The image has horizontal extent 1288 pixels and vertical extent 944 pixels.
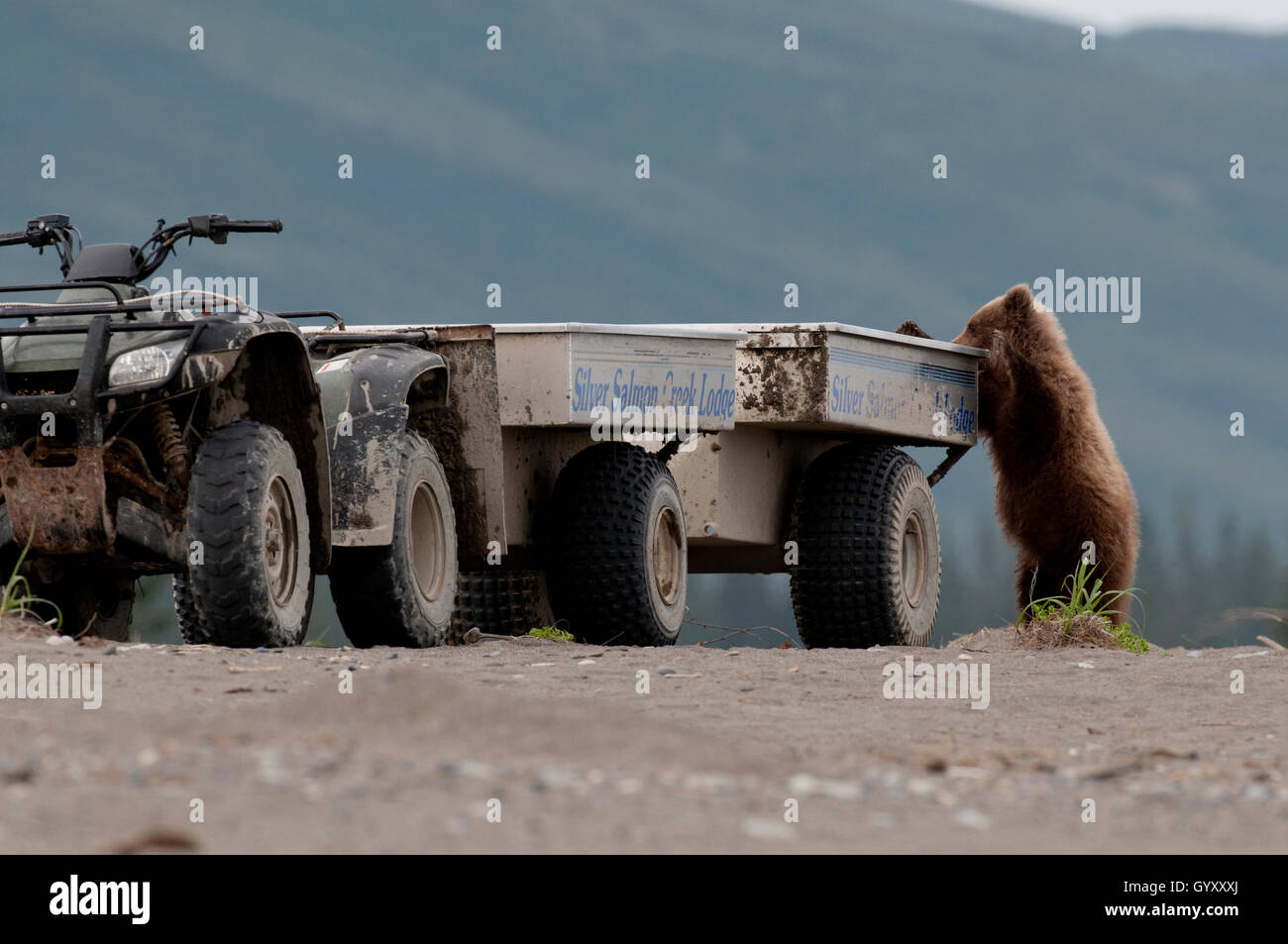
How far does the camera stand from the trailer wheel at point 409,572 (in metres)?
7.06

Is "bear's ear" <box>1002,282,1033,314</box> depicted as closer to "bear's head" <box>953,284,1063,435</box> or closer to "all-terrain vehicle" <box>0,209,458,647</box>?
"bear's head" <box>953,284,1063,435</box>

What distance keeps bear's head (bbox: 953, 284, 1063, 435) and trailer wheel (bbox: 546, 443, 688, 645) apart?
116 inches

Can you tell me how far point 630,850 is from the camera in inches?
115

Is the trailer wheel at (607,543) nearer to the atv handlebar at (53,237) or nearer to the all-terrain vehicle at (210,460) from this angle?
the all-terrain vehicle at (210,460)

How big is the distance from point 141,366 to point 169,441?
37 centimetres

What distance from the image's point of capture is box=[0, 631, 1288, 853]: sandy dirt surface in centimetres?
305

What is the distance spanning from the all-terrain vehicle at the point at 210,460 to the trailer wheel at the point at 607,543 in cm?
76

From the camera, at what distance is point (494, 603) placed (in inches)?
392

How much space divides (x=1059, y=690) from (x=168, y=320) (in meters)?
3.33
